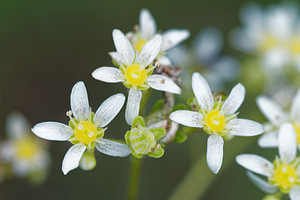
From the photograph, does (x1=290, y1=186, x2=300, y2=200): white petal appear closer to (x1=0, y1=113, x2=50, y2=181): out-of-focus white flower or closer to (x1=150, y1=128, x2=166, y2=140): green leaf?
(x1=150, y1=128, x2=166, y2=140): green leaf

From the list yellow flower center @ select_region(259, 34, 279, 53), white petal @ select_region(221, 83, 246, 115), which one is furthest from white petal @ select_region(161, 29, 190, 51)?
yellow flower center @ select_region(259, 34, 279, 53)

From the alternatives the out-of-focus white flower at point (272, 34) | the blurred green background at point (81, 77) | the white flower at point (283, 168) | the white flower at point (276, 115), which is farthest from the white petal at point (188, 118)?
the out-of-focus white flower at point (272, 34)

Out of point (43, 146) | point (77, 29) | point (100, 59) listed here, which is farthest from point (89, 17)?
point (43, 146)

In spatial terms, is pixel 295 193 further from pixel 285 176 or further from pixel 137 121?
pixel 137 121

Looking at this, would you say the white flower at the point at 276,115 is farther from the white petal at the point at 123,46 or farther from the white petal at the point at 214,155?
the white petal at the point at 123,46

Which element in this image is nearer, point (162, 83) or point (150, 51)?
point (162, 83)

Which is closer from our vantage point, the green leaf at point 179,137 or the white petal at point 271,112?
the green leaf at point 179,137

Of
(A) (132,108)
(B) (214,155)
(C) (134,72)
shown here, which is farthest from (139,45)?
(B) (214,155)
